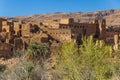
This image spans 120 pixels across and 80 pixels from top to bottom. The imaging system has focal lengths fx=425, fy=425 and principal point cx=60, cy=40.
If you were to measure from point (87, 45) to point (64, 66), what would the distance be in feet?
6.47

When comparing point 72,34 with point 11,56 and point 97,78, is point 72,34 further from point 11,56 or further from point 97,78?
point 97,78

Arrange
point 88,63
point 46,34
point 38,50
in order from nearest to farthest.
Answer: point 88,63
point 38,50
point 46,34

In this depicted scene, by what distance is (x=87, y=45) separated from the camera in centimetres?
2545

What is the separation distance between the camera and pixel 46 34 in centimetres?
5659

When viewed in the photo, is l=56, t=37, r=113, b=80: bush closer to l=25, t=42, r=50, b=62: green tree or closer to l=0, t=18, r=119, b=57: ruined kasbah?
l=25, t=42, r=50, b=62: green tree

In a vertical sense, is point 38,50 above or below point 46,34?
below

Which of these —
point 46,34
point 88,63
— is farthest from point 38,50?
point 88,63

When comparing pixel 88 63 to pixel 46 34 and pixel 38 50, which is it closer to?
pixel 38 50

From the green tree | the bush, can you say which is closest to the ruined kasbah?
the green tree

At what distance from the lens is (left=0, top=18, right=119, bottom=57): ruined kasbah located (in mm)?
51747

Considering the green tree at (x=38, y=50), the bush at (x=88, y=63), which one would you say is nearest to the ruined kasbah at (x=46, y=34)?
the green tree at (x=38, y=50)

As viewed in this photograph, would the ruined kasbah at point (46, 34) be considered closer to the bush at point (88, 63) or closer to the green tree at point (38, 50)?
the green tree at point (38, 50)

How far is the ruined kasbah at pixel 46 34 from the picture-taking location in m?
51.7

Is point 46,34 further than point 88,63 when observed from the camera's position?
Yes
